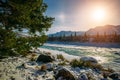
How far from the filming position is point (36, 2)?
364 inches

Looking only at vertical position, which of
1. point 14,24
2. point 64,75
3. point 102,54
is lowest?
point 102,54

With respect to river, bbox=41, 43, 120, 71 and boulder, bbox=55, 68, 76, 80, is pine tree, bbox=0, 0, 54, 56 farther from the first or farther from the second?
river, bbox=41, 43, 120, 71

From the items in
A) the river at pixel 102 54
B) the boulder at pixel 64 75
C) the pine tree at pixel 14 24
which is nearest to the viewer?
the pine tree at pixel 14 24

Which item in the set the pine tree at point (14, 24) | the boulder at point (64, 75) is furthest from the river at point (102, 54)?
the pine tree at point (14, 24)

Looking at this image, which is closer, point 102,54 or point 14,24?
point 14,24

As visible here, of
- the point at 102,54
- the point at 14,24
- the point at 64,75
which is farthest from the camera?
the point at 102,54

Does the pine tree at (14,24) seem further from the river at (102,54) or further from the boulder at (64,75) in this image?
the river at (102,54)

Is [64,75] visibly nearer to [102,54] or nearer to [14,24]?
[14,24]

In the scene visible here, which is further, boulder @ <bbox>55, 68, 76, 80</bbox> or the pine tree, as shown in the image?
boulder @ <bbox>55, 68, 76, 80</bbox>

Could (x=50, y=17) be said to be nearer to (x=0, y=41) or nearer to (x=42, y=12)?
(x=42, y=12)

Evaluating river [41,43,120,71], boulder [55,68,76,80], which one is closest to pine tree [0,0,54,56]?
boulder [55,68,76,80]

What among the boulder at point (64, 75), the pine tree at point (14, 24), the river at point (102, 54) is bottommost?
the river at point (102, 54)

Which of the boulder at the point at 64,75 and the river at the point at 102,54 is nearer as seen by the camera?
the boulder at the point at 64,75

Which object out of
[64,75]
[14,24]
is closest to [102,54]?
[64,75]
